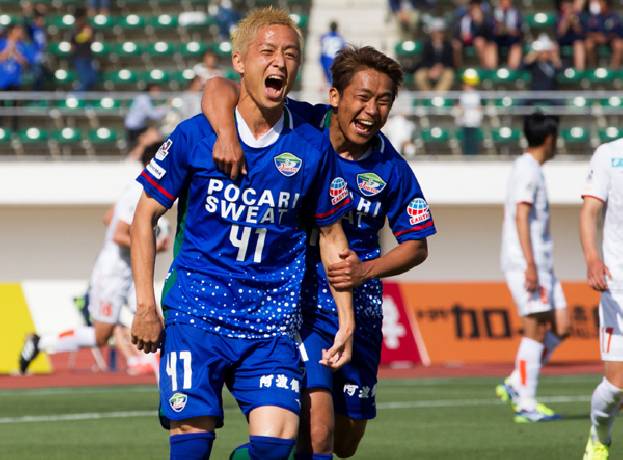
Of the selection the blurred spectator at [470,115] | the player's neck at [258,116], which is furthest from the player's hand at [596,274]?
the blurred spectator at [470,115]

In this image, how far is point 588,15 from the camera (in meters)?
25.3

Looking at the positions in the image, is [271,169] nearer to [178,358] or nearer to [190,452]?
[178,358]

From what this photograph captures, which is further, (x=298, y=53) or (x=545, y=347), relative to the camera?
(x=545, y=347)

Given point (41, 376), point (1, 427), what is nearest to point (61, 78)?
point (41, 376)

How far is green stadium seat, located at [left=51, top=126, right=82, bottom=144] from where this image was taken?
76.5 ft

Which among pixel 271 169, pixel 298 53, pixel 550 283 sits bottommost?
pixel 550 283

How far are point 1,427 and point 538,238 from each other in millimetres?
5020

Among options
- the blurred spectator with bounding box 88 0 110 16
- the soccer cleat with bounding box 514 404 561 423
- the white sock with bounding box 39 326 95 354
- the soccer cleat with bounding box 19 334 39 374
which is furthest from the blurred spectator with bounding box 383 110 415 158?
the soccer cleat with bounding box 514 404 561 423

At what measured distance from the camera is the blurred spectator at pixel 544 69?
23562 millimetres

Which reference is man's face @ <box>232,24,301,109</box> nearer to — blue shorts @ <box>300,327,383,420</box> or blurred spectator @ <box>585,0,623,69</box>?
blue shorts @ <box>300,327,383,420</box>

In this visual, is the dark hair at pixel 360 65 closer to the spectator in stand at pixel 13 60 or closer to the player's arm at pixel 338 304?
the player's arm at pixel 338 304

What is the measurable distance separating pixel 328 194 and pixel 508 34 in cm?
1943

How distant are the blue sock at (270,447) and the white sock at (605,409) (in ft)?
9.69

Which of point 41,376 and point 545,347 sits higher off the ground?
point 545,347
